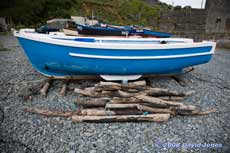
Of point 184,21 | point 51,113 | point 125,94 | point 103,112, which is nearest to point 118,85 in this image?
point 125,94

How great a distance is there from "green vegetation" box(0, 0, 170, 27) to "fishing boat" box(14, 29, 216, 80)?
431 inches

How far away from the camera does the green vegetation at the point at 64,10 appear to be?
12.3 m

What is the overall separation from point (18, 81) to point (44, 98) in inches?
44.2

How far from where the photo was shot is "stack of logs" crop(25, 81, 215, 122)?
2361mm

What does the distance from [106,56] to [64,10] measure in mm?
13669

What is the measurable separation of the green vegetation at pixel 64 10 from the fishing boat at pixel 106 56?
36.0 feet

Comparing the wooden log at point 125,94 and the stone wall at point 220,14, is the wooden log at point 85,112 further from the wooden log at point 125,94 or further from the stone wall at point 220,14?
the stone wall at point 220,14

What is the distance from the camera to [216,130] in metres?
2.32

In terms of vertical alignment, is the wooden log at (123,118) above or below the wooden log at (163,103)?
below

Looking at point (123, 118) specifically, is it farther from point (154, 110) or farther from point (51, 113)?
point (51, 113)

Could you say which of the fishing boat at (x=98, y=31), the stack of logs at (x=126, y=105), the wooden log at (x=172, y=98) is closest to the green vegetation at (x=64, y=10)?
the fishing boat at (x=98, y=31)

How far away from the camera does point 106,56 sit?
9.64ft

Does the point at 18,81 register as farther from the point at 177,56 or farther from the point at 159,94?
the point at 177,56

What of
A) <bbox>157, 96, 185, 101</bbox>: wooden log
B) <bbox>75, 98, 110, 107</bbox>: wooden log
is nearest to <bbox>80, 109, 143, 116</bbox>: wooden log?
<bbox>75, 98, 110, 107</bbox>: wooden log
